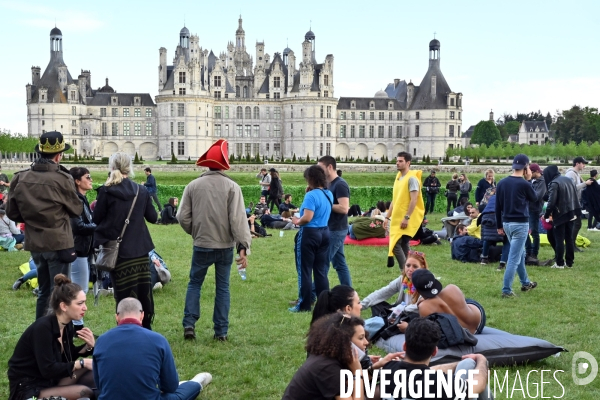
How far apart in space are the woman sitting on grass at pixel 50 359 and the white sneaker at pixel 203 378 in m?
0.79

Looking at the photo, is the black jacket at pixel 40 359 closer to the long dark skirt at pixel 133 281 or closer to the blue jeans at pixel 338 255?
the long dark skirt at pixel 133 281

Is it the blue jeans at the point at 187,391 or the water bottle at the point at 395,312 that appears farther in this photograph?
the water bottle at the point at 395,312

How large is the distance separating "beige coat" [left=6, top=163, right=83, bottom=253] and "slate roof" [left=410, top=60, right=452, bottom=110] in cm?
7168

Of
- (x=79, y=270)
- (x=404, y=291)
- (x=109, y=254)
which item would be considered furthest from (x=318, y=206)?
(x=79, y=270)

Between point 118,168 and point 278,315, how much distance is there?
2.64 meters

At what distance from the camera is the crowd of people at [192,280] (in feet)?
13.9

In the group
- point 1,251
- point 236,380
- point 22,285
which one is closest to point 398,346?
point 236,380

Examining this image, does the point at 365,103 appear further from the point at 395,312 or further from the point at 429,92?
the point at 395,312

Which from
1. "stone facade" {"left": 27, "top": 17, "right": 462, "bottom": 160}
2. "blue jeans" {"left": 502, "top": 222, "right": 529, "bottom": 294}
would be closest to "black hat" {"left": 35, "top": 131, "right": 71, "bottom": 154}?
"blue jeans" {"left": 502, "top": 222, "right": 529, "bottom": 294}

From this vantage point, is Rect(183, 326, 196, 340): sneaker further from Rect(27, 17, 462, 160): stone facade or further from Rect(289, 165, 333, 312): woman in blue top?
Rect(27, 17, 462, 160): stone facade

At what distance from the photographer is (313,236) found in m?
7.84

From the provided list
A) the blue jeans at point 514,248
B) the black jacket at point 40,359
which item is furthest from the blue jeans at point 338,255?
the black jacket at point 40,359

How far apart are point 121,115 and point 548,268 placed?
68425mm

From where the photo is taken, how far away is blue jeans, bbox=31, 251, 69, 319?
6.28 meters
